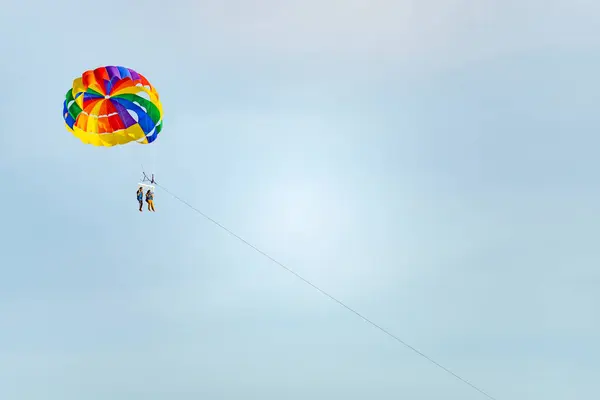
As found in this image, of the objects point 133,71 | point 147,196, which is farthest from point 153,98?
point 147,196

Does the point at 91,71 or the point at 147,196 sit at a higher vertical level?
the point at 91,71

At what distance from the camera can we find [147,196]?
5528 cm

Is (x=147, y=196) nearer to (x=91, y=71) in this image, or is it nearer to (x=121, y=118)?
(x=121, y=118)

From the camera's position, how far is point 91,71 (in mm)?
55875

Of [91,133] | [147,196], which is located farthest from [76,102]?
[147,196]

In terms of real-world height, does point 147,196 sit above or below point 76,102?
below

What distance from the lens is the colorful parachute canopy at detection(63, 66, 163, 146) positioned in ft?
182

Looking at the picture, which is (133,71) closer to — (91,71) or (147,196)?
(91,71)

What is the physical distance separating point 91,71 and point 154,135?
565 centimetres

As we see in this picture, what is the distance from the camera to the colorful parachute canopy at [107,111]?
55469mm

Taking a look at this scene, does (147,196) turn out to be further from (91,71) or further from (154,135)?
(91,71)

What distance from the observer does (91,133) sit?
183ft

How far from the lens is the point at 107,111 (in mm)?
55625

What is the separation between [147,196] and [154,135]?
4.07 metres
